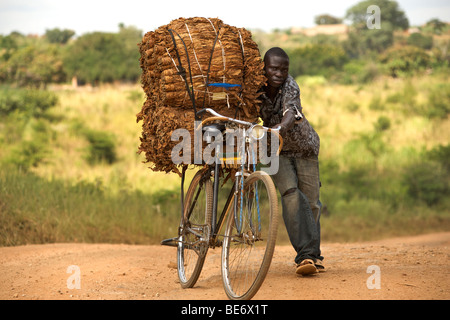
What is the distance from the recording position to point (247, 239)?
433 centimetres

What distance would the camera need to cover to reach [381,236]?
456 inches

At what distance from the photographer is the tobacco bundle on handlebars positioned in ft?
15.7

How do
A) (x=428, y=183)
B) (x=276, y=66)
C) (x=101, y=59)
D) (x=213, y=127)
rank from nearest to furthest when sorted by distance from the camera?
(x=213, y=127), (x=276, y=66), (x=428, y=183), (x=101, y=59)

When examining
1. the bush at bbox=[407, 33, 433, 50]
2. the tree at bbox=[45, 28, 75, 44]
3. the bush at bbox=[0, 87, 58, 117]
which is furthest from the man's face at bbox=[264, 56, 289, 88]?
the tree at bbox=[45, 28, 75, 44]

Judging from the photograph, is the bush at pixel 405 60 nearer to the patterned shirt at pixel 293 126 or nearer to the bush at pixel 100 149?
the bush at pixel 100 149

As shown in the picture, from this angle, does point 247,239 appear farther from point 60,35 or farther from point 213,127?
point 60,35

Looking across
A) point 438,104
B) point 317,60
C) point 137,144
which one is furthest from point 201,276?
point 317,60

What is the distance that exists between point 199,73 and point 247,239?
132 centimetres

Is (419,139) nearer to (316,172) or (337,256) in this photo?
(337,256)

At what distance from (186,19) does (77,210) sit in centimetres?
492

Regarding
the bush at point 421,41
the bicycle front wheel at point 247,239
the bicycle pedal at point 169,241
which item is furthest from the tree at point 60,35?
the bicycle front wheel at point 247,239

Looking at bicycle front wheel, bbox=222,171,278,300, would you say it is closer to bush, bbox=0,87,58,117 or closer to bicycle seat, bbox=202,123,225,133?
bicycle seat, bbox=202,123,225,133

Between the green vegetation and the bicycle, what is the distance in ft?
14.1

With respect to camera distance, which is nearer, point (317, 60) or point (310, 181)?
point (310, 181)
